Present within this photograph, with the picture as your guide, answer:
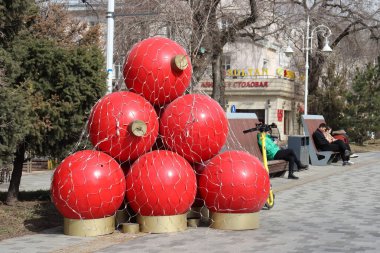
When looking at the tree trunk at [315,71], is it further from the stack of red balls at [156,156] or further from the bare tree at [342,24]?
the stack of red balls at [156,156]

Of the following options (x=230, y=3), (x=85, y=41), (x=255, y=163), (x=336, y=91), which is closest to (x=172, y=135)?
(x=255, y=163)

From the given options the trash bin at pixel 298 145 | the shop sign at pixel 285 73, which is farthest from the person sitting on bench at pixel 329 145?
the shop sign at pixel 285 73

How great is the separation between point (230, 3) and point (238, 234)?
19021 mm

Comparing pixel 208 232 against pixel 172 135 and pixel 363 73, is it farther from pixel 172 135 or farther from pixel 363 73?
pixel 363 73

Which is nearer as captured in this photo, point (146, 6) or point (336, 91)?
point (146, 6)

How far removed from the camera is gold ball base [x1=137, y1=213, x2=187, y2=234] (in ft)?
29.5

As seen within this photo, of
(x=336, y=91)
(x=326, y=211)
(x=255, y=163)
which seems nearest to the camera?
(x=255, y=163)

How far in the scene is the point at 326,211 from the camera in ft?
37.2

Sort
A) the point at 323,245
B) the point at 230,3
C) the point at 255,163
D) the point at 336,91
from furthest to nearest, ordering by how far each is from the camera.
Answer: the point at 336,91 → the point at 230,3 → the point at 255,163 → the point at 323,245

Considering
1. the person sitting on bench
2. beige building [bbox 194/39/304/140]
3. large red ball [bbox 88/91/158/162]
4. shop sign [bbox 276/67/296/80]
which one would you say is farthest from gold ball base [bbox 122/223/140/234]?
shop sign [bbox 276/67/296/80]

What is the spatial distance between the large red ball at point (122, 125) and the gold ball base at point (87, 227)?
89 cm

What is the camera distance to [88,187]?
340 inches

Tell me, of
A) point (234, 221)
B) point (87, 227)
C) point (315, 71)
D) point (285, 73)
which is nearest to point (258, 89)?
point (285, 73)

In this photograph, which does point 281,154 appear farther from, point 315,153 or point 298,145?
point 315,153
